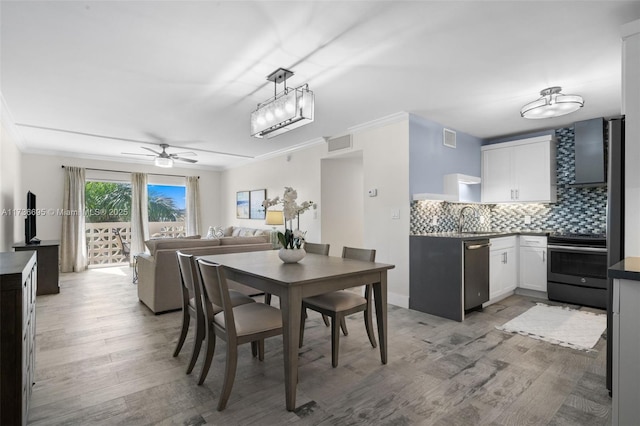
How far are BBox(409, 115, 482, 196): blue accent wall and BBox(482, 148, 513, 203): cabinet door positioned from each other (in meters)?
0.30

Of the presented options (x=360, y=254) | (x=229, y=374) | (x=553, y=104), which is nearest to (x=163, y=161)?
(x=360, y=254)

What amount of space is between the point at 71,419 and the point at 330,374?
1.60 m

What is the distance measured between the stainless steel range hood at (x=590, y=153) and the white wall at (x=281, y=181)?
11.6 ft

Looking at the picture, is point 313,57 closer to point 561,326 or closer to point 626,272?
point 626,272

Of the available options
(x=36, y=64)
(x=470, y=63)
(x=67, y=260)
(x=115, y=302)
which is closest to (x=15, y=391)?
(x=36, y=64)

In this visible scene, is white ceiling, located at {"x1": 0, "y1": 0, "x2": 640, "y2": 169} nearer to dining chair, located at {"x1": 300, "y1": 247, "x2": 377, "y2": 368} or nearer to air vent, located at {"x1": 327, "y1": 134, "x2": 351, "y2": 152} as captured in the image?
air vent, located at {"x1": 327, "y1": 134, "x2": 351, "y2": 152}

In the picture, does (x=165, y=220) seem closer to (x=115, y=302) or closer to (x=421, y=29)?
(x=115, y=302)

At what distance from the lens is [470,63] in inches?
107

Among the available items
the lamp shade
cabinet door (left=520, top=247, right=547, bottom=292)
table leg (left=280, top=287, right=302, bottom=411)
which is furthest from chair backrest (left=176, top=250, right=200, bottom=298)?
cabinet door (left=520, top=247, right=547, bottom=292)

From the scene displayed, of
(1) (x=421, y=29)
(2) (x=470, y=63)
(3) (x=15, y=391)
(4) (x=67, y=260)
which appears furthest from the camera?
(4) (x=67, y=260)

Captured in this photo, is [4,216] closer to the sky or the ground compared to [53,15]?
closer to the ground

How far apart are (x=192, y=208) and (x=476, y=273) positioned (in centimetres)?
695

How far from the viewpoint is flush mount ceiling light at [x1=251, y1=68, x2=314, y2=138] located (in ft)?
8.57

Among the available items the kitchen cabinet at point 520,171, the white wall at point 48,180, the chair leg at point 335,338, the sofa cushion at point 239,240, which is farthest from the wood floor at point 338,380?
the white wall at point 48,180
